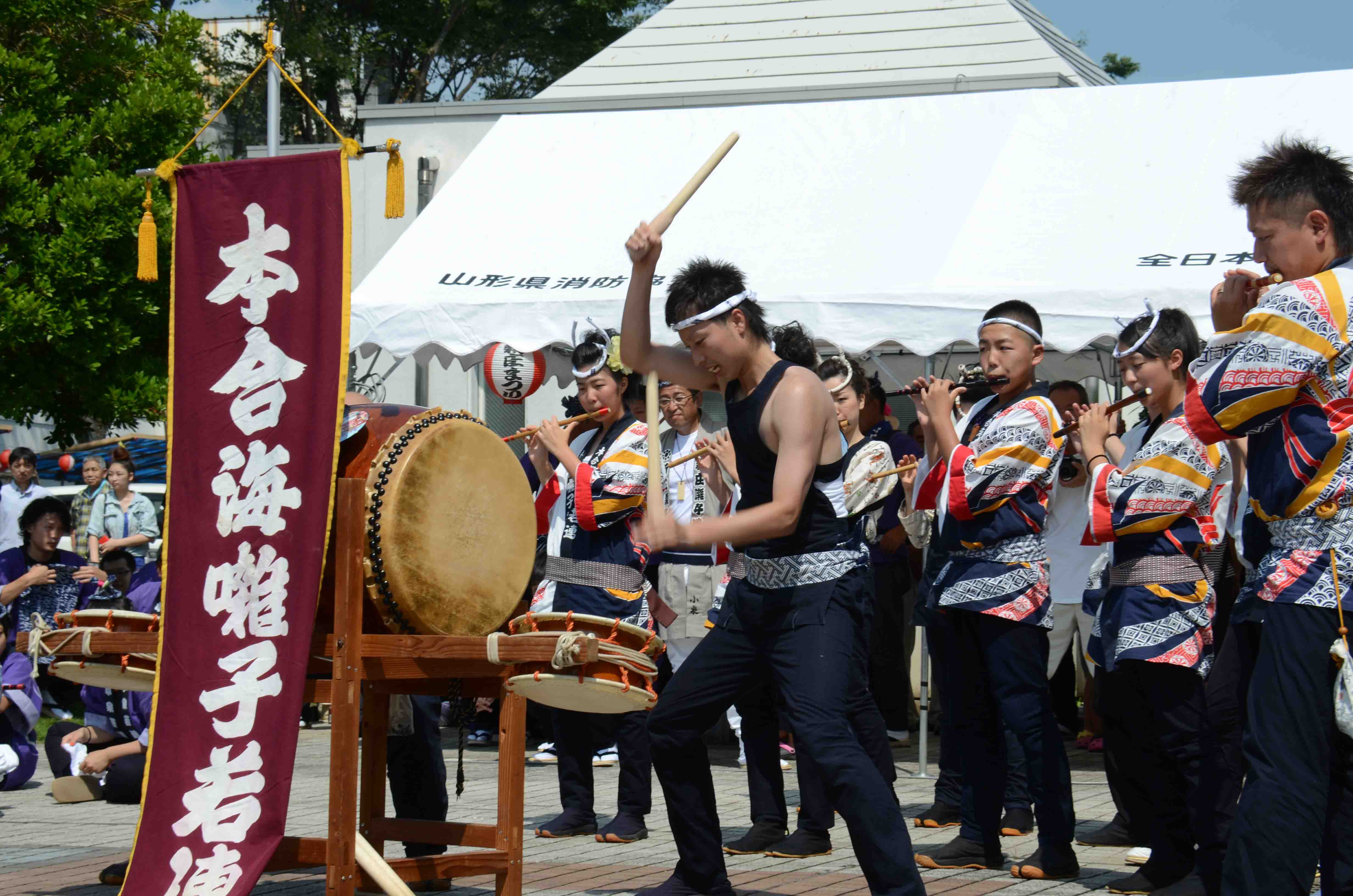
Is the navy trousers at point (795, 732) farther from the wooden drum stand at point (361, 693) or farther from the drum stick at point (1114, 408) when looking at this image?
the drum stick at point (1114, 408)

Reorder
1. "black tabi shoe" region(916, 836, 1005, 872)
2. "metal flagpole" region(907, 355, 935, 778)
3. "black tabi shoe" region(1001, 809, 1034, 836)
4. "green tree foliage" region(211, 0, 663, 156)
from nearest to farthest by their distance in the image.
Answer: "black tabi shoe" region(916, 836, 1005, 872)
"black tabi shoe" region(1001, 809, 1034, 836)
"metal flagpole" region(907, 355, 935, 778)
"green tree foliage" region(211, 0, 663, 156)

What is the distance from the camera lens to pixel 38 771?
8.31m

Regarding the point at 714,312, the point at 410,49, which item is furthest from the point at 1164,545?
the point at 410,49

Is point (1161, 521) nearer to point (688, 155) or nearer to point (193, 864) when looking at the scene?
point (193, 864)

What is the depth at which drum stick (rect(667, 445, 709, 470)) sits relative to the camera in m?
6.82

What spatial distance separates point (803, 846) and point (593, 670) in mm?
1720

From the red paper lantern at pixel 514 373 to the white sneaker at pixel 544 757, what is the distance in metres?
2.29

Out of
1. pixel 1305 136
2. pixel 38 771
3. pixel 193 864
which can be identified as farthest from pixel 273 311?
pixel 1305 136

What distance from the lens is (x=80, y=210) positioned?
51.4 ft

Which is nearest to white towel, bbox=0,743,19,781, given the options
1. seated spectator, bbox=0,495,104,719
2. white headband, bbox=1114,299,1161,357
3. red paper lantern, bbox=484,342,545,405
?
seated spectator, bbox=0,495,104,719

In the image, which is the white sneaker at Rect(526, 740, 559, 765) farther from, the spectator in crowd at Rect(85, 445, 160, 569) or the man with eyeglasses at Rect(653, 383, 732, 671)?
the spectator in crowd at Rect(85, 445, 160, 569)

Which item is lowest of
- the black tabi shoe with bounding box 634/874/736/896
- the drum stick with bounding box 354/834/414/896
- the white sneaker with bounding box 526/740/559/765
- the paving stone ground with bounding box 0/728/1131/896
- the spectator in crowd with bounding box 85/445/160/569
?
the white sneaker with bounding box 526/740/559/765

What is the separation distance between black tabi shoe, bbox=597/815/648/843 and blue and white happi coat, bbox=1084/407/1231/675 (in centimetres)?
209

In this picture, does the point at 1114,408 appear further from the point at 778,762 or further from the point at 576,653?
the point at 576,653
